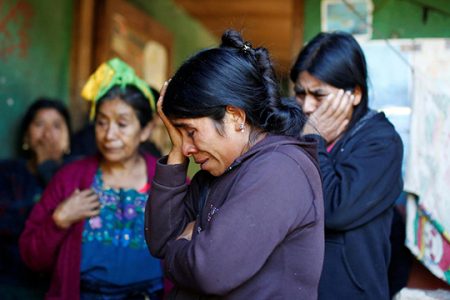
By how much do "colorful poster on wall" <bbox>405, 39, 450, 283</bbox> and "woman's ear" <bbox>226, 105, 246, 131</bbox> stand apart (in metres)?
0.94

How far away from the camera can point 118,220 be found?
2.56 metres

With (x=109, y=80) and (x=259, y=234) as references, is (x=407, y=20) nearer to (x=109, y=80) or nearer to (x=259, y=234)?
(x=109, y=80)

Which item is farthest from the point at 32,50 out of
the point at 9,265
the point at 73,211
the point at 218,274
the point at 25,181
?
the point at 218,274

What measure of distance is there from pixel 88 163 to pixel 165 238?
1.08 meters

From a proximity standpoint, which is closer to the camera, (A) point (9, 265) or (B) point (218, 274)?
(B) point (218, 274)

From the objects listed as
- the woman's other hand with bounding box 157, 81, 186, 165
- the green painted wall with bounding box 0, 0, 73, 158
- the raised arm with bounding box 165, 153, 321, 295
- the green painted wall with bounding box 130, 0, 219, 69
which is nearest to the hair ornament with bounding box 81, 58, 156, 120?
the woman's other hand with bounding box 157, 81, 186, 165

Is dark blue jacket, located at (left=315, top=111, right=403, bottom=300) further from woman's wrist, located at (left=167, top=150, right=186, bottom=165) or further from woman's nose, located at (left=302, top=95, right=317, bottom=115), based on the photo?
woman's wrist, located at (left=167, top=150, right=186, bottom=165)

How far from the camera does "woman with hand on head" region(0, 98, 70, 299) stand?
3.15 meters

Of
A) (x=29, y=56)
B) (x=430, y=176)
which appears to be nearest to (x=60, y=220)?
(x=430, y=176)

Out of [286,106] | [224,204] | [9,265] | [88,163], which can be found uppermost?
[286,106]

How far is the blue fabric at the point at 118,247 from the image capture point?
7.98ft

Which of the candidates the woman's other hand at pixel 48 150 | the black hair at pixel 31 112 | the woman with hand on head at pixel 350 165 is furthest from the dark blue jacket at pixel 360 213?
the black hair at pixel 31 112

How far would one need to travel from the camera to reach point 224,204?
1.45 meters

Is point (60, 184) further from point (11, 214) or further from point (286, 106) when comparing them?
point (286, 106)
